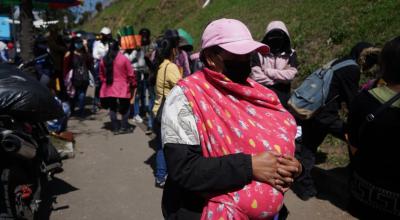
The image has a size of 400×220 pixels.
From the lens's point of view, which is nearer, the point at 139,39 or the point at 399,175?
the point at 399,175

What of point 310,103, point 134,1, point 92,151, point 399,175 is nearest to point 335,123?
point 310,103

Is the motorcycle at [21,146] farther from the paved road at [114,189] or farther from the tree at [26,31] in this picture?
the tree at [26,31]

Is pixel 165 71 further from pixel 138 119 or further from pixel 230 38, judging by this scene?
pixel 138 119

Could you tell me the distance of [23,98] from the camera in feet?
12.3

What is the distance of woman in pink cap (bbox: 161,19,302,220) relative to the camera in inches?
71.3

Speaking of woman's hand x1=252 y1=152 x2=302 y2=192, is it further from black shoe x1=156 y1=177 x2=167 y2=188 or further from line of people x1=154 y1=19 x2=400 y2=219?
black shoe x1=156 y1=177 x2=167 y2=188

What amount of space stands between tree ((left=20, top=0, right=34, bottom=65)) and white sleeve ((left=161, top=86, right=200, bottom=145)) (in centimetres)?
639

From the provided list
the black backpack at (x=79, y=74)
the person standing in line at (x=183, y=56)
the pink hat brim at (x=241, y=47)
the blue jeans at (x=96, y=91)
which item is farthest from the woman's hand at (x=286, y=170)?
the blue jeans at (x=96, y=91)

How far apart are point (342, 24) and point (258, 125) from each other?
23.2 feet

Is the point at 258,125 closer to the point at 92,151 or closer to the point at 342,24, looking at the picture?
the point at 92,151

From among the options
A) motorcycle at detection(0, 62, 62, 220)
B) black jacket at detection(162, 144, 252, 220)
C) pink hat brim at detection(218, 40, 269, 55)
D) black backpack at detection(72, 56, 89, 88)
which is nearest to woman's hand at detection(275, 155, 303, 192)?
black jacket at detection(162, 144, 252, 220)

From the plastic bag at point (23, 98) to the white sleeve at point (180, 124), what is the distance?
2321 millimetres

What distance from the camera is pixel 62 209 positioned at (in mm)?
4574

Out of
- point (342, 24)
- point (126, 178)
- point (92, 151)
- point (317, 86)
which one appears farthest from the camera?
point (342, 24)
